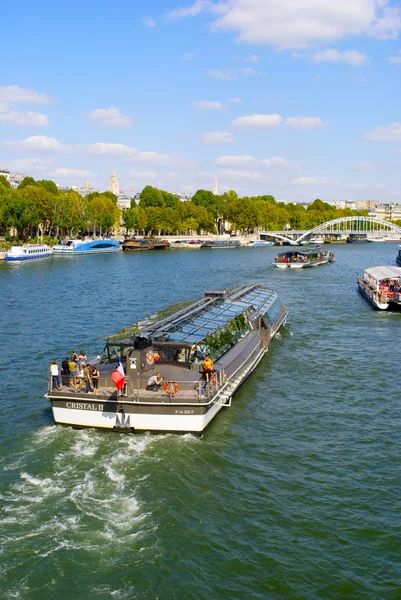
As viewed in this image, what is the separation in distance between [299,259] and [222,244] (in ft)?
272

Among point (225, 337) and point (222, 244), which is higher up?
point (222, 244)

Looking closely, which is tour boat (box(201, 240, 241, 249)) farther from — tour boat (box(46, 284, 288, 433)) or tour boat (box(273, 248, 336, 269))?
tour boat (box(46, 284, 288, 433))

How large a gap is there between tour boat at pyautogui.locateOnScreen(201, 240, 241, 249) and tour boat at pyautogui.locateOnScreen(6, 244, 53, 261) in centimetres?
6306

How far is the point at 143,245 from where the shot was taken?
175 meters

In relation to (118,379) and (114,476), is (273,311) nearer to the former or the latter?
(118,379)

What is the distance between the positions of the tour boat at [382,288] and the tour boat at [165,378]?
A: 85.3ft

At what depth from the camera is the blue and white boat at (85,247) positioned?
144750 mm

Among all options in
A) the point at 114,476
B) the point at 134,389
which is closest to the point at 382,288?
the point at 134,389

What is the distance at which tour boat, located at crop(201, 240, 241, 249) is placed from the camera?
614ft

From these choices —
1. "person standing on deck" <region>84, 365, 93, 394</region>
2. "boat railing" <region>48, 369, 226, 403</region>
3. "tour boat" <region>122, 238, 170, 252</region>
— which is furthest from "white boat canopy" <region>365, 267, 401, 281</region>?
"tour boat" <region>122, 238, 170, 252</region>

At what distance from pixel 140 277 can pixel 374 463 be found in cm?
7360

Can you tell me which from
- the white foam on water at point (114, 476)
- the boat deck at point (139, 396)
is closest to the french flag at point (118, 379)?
the boat deck at point (139, 396)

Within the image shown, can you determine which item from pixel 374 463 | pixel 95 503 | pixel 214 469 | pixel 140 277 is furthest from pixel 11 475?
pixel 140 277

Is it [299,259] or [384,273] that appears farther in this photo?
[299,259]
